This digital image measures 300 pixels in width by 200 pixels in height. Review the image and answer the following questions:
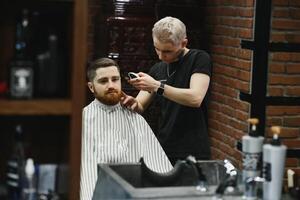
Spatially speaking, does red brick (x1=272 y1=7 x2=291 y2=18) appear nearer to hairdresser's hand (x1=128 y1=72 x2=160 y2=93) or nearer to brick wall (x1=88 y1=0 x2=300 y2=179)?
brick wall (x1=88 y1=0 x2=300 y2=179)

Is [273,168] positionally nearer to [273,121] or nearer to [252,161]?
[252,161]

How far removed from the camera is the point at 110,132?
2516 millimetres

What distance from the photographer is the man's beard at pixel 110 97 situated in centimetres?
249

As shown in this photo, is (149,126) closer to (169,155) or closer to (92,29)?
(169,155)

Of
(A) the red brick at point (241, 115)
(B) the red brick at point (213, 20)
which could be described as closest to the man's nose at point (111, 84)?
(A) the red brick at point (241, 115)

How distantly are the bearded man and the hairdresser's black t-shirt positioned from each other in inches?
2.7

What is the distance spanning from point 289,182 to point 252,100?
2.31 feet

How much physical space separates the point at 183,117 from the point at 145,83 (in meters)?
0.26

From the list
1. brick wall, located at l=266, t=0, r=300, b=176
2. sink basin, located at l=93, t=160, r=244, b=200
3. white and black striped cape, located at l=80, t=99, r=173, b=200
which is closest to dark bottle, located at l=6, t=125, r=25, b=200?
sink basin, located at l=93, t=160, r=244, b=200

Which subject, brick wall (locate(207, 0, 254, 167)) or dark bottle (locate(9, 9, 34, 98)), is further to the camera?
brick wall (locate(207, 0, 254, 167))

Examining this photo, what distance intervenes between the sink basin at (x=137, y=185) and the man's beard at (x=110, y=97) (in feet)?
1.15

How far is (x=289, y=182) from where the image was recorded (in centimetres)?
221

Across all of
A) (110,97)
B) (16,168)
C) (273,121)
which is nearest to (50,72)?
(16,168)

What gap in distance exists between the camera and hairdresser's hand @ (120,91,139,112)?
8.31 ft
